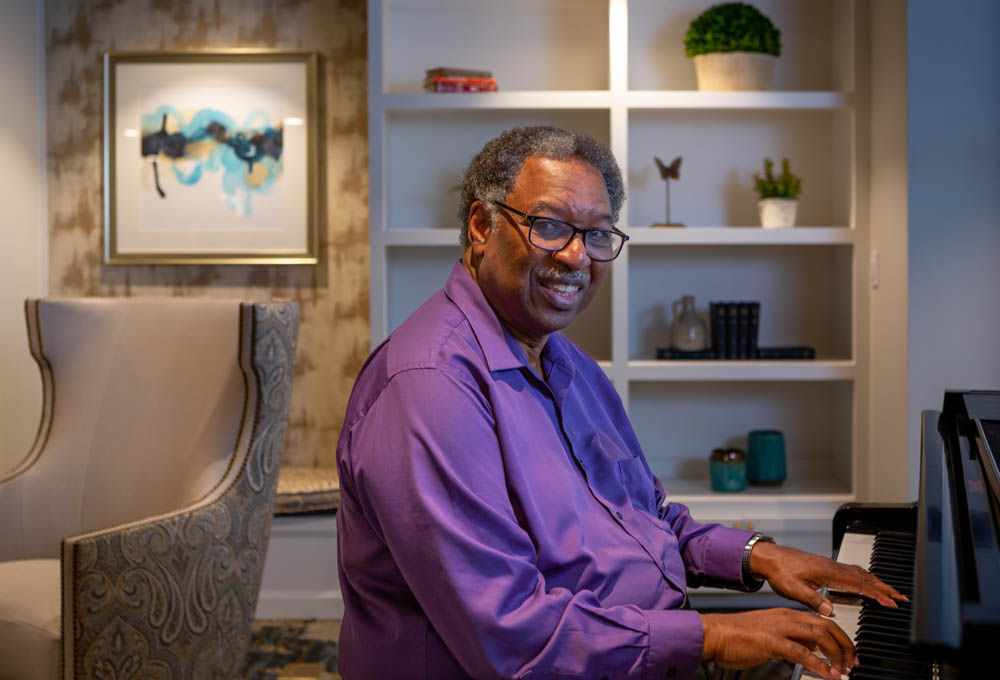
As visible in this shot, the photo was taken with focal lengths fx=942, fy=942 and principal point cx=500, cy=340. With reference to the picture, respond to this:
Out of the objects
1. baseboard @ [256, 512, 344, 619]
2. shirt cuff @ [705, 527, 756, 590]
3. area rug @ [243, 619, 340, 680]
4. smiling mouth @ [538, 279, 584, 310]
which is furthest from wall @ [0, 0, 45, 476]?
shirt cuff @ [705, 527, 756, 590]

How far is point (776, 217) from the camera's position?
3.38 m

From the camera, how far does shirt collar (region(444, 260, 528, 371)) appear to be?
1311 mm

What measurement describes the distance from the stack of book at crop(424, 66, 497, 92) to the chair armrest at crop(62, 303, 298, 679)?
130 cm

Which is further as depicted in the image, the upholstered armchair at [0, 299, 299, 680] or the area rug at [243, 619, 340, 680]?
the area rug at [243, 619, 340, 680]

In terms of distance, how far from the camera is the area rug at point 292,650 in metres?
2.76

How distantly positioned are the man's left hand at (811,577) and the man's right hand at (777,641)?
0.17 m

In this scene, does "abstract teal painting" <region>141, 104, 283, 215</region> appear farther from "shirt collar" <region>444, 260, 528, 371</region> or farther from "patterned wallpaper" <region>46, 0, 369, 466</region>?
"shirt collar" <region>444, 260, 528, 371</region>

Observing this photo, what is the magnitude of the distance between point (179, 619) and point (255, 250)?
1.93 m

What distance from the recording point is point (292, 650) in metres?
2.96

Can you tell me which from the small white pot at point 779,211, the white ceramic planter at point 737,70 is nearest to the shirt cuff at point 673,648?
the small white pot at point 779,211

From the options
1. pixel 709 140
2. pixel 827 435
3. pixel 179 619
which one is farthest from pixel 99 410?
pixel 827 435

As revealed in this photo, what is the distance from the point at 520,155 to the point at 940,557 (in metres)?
0.81

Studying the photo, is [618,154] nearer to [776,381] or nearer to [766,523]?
[776,381]

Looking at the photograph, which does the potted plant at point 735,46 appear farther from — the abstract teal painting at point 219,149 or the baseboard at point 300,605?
the baseboard at point 300,605
